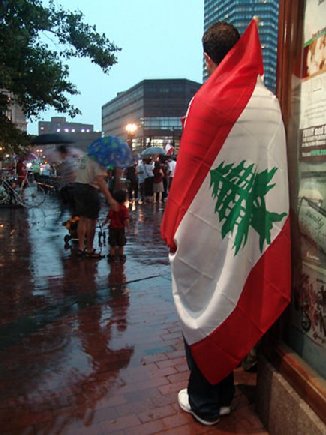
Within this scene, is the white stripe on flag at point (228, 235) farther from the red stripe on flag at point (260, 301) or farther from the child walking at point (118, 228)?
the child walking at point (118, 228)

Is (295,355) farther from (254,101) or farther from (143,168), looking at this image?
(143,168)

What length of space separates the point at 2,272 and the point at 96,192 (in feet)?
6.11

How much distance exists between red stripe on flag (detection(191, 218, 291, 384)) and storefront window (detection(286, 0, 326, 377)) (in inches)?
4.1

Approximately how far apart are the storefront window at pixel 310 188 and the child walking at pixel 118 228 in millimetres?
4922

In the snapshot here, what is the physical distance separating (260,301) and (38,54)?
11916 millimetres

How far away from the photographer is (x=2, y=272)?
6602mm

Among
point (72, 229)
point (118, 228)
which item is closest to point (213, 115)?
point (118, 228)

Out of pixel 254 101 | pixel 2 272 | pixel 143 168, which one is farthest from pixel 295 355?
pixel 143 168

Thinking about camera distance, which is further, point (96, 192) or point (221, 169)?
point (96, 192)

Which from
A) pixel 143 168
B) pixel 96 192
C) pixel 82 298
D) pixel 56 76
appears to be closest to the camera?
pixel 82 298

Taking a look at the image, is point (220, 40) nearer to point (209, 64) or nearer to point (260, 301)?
point (209, 64)

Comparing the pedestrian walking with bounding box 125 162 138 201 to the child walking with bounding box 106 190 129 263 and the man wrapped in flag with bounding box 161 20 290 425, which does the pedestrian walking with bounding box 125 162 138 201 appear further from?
the man wrapped in flag with bounding box 161 20 290 425

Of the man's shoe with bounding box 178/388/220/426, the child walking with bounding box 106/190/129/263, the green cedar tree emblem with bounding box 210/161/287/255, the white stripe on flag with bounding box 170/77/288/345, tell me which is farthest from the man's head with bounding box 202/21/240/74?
the child walking with bounding box 106/190/129/263

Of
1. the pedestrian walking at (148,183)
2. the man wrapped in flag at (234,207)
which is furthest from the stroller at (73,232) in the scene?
the pedestrian walking at (148,183)
